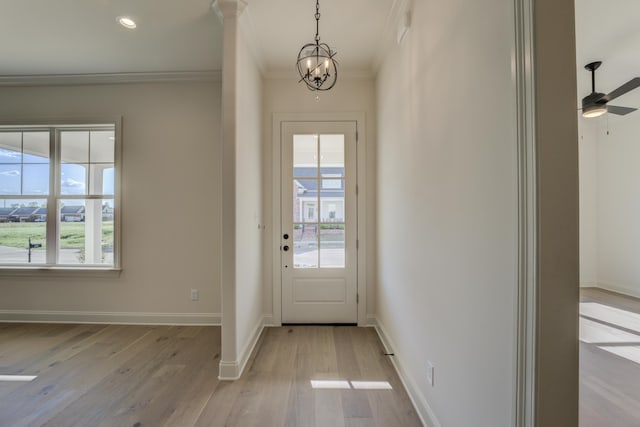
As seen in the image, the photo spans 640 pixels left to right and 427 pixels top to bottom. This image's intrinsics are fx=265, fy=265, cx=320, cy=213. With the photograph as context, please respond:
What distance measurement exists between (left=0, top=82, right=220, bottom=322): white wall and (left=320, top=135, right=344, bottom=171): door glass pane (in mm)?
1216

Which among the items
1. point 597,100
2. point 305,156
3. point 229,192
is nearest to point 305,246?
point 305,156

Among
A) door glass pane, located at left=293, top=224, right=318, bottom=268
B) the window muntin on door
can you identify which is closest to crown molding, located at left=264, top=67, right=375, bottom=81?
the window muntin on door

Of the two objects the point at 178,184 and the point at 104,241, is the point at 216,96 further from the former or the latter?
the point at 104,241

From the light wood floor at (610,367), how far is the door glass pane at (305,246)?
2.38 metres

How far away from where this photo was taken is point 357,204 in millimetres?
3096

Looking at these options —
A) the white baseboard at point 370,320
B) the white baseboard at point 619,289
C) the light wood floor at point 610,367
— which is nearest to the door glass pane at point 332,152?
the white baseboard at point 370,320

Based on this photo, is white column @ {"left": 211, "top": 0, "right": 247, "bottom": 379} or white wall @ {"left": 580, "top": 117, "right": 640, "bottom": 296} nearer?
white column @ {"left": 211, "top": 0, "right": 247, "bottom": 379}

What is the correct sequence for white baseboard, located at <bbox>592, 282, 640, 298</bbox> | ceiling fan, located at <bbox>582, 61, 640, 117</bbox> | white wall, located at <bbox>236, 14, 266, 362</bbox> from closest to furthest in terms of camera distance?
white wall, located at <bbox>236, 14, 266, 362</bbox> < ceiling fan, located at <bbox>582, 61, 640, 117</bbox> < white baseboard, located at <bbox>592, 282, 640, 298</bbox>

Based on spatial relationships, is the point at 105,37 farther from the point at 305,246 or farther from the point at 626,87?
the point at 626,87

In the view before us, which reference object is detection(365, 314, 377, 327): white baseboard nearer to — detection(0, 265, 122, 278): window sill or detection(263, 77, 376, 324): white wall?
detection(263, 77, 376, 324): white wall

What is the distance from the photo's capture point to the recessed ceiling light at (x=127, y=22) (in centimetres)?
220

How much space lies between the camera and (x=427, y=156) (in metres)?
1.62

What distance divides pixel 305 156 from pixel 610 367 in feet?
10.8

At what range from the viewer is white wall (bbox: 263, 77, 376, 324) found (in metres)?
3.07
